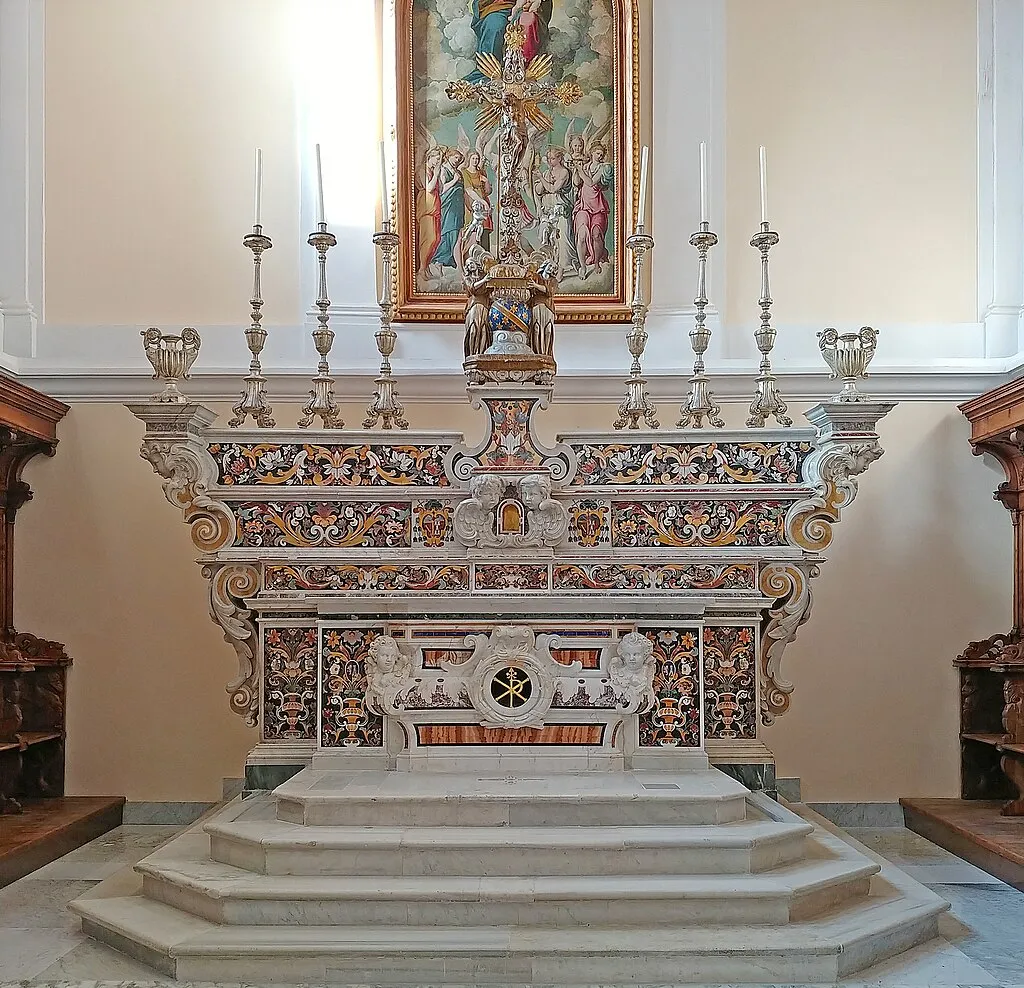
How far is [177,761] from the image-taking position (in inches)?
263

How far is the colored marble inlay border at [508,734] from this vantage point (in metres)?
4.85

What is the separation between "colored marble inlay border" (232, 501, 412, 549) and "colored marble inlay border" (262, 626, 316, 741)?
406 millimetres

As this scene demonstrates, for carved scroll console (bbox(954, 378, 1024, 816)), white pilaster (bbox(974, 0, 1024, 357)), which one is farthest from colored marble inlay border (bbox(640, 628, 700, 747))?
white pilaster (bbox(974, 0, 1024, 357))

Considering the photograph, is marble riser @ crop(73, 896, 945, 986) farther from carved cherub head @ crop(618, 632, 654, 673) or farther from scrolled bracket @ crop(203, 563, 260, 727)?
scrolled bracket @ crop(203, 563, 260, 727)

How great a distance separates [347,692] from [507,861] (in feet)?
4.07

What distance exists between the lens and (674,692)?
16.4 feet

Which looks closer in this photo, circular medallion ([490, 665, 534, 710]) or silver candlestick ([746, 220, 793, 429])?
circular medallion ([490, 665, 534, 710])

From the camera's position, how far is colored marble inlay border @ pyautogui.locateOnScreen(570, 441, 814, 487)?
16.9ft

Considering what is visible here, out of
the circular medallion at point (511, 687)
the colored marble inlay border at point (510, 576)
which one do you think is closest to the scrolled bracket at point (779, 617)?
the colored marble inlay border at point (510, 576)

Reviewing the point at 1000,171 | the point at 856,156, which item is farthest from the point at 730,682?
the point at 1000,171

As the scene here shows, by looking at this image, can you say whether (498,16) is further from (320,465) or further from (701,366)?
(320,465)

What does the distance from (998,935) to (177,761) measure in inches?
177

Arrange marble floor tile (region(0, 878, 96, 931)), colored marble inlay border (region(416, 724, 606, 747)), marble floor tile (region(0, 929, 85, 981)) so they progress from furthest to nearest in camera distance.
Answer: colored marble inlay border (region(416, 724, 606, 747)), marble floor tile (region(0, 878, 96, 931)), marble floor tile (region(0, 929, 85, 981))

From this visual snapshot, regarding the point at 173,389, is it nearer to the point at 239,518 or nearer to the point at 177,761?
the point at 239,518
